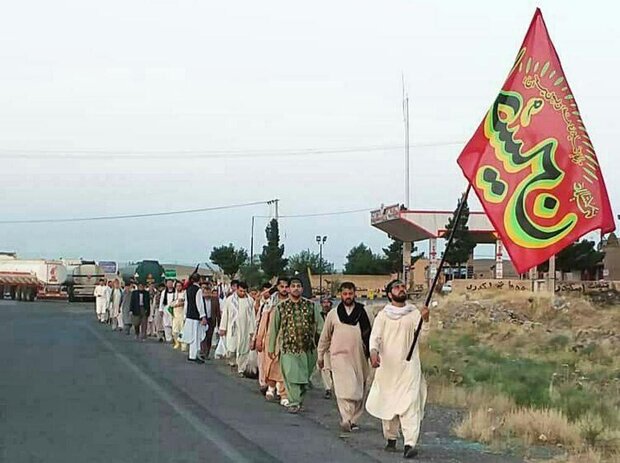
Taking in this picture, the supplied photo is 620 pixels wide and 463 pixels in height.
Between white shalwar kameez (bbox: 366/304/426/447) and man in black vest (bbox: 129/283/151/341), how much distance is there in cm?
2115

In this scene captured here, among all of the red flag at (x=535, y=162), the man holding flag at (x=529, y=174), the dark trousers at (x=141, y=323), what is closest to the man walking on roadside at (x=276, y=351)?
the man holding flag at (x=529, y=174)

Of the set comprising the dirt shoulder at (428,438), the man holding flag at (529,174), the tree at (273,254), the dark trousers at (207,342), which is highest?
the tree at (273,254)

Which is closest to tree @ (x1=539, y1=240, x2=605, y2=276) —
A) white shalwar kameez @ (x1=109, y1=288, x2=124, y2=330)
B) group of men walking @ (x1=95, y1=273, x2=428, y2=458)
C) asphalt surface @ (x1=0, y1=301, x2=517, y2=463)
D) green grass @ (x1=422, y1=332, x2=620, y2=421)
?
green grass @ (x1=422, y1=332, x2=620, y2=421)

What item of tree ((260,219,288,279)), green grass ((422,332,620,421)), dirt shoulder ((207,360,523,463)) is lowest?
dirt shoulder ((207,360,523,463))

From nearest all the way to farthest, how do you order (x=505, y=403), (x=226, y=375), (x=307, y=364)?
(x=307, y=364) → (x=505, y=403) → (x=226, y=375)

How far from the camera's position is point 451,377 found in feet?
67.5

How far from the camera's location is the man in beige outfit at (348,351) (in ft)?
41.0

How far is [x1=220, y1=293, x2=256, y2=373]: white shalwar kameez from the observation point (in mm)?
20172

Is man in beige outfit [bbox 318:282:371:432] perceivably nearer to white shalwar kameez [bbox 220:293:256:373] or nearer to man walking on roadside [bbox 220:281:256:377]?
white shalwar kameez [bbox 220:293:256:373]

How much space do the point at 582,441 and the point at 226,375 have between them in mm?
9129

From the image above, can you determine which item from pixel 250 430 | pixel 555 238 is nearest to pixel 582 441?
pixel 555 238

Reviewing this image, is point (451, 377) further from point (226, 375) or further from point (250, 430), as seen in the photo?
point (250, 430)

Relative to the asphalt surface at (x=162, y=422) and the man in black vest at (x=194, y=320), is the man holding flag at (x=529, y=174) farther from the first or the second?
the man in black vest at (x=194, y=320)

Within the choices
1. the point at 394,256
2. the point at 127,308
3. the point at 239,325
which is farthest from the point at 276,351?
the point at 394,256
